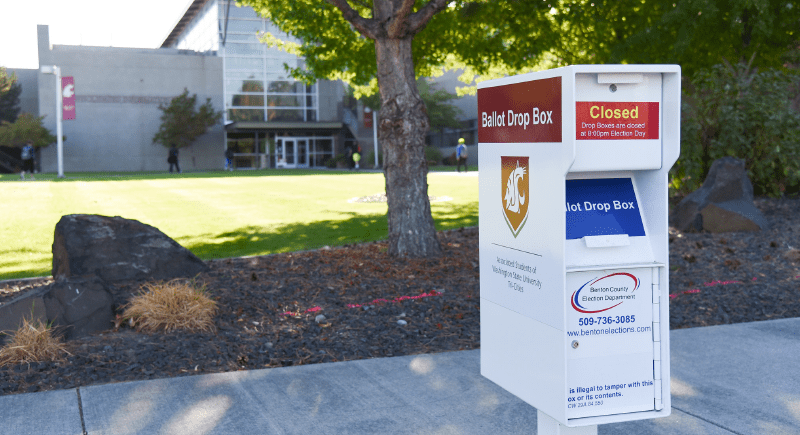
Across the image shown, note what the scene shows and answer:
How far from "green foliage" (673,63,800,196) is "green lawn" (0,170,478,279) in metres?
4.06

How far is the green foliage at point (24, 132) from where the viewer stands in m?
45.8

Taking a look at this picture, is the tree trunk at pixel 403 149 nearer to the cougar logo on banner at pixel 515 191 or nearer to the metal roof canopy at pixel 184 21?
the cougar logo on banner at pixel 515 191

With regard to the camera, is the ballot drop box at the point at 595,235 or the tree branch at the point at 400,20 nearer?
the ballot drop box at the point at 595,235

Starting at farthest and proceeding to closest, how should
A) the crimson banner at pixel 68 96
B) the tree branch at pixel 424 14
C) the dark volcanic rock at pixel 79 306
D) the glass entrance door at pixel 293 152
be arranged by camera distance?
the glass entrance door at pixel 293 152 < the crimson banner at pixel 68 96 < the tree branch at pixel 424 14 < the dark volcanic rock at pixel 79 306

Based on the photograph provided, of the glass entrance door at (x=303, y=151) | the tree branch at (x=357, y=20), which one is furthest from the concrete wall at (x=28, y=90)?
the tree branch at (x=357, y=20)

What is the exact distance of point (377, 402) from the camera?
13.2 feet

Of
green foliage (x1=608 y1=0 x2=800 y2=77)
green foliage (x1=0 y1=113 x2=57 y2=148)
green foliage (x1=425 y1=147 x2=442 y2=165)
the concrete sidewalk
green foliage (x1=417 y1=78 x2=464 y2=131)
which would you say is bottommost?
the concrete sidewalk

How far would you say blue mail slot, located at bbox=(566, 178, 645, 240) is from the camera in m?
2.42

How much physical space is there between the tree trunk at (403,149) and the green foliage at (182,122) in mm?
44643

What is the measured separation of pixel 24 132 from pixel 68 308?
152ft

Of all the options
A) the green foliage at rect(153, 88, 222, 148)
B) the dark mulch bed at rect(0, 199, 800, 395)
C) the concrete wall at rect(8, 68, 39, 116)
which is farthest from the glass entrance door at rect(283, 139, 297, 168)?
the dark mulch bed at rect(0, 199, 800, 395)

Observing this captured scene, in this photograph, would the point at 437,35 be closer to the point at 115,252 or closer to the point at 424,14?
the point at 424,14

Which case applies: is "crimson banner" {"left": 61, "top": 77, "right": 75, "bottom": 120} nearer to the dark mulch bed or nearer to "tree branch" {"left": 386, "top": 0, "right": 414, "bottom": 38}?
the dark mulch bed

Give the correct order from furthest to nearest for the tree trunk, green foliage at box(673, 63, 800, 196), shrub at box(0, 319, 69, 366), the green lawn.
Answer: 1. green foliage at box(673, 63, 800, 196)
2. the green lawn
3. the tree trunk
4. shrub at box(0, 319, 69, 366)
